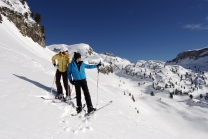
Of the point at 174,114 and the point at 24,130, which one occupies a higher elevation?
the point at 24,130

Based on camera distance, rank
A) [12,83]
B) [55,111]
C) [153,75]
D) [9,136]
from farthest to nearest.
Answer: [153,75] → [12,83] → [55,111] → [9,136]

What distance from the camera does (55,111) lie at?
28.1ft

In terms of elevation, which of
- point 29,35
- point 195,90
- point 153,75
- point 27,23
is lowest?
point 195,90

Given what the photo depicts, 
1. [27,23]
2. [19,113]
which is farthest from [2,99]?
[27,23]

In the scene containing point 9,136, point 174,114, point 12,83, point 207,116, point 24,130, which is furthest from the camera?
point 174,114

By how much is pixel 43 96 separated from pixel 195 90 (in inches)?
5400

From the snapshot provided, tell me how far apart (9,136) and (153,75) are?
156571mm

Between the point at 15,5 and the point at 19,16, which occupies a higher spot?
the point at 15,5

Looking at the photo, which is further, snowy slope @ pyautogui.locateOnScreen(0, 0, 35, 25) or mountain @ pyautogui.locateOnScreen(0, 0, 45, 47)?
snowy slope @ pyautogui.locateOnScreen(0, 0, 35, 25)

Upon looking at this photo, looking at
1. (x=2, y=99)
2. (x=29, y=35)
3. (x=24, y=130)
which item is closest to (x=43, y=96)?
(x=2, y=99)

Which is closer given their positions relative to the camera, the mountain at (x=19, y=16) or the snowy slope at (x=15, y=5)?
the mountain at (x=19, y=16)

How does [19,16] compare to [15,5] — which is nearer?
[19,16]

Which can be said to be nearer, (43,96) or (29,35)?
(43,96)

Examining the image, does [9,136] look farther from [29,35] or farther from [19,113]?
[29,35]
